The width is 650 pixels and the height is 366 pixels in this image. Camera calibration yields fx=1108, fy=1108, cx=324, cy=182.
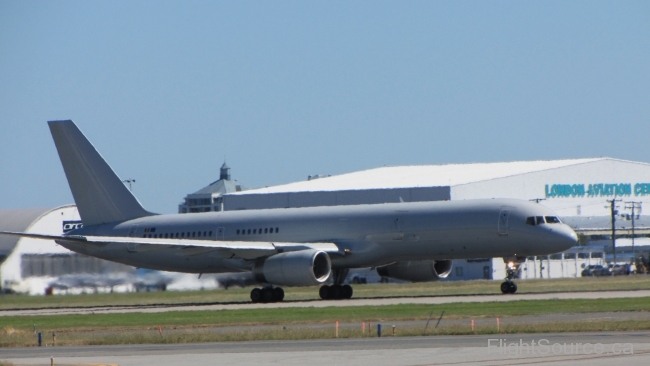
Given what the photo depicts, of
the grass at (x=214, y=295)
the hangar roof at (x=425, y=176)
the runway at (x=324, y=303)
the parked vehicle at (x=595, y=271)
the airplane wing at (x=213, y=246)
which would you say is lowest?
the parked vehicle at (x=595, y=271)

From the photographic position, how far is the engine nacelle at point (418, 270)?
161ft

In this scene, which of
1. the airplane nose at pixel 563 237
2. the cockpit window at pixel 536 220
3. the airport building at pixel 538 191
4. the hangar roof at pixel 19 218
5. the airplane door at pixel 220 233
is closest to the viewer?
the cockpit window at pixel 536 220

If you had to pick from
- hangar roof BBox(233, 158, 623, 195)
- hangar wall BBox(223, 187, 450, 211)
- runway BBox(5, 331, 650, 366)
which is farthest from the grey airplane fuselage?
hangar roof BBox(233, 158, 623, 195)

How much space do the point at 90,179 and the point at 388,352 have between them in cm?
3418

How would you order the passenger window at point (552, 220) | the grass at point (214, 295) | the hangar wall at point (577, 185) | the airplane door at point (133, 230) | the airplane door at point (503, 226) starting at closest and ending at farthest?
the airplane door at point (503, 226) < the passenger window at point (552, 220) < the grass at point (214, 295) < the airplane door at point (133, 230) < the hangar wall at point (577, 185)

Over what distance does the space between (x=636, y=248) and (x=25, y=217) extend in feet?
176

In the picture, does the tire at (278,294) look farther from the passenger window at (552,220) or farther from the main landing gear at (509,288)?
the passenger window at (552,220)

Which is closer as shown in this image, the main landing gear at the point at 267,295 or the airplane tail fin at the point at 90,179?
the main landing gear at the point at 267,295

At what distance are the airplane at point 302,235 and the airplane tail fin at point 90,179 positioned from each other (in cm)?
Result: 5

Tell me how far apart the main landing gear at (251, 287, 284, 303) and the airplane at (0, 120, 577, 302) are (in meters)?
0.04

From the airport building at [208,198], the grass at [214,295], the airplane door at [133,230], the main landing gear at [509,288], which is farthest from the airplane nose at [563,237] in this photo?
the airport building at [208,198]

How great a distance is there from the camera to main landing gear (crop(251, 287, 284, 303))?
150ft

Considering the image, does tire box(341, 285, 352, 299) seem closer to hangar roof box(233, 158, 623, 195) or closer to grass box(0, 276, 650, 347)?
grass box(0, 276, 650, 347)

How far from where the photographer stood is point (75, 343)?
27328 millimetres
